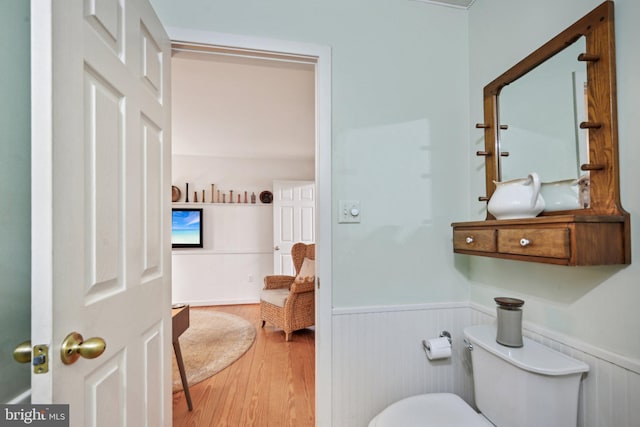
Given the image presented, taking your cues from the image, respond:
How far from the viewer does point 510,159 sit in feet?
4.15

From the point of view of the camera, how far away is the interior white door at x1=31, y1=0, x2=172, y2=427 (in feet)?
1.88

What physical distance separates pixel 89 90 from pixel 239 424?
191cm

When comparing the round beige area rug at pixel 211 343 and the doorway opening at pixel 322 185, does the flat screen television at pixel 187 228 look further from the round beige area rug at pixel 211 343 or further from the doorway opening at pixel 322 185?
the doorway opening at pixel 322 185

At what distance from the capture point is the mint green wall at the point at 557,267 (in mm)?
840

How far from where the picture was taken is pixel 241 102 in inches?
104

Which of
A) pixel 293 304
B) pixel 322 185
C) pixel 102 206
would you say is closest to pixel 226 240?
A: pixel 293 304

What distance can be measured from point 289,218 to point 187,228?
161cm

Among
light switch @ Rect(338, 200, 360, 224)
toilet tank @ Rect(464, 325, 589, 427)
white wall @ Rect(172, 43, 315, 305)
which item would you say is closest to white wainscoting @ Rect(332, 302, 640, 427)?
toilet tank @ Rect(464, 325, 589, 427)

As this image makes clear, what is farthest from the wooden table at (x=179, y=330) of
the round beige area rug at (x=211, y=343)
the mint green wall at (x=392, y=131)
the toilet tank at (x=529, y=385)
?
the toilet tank at (x=529, y=385)

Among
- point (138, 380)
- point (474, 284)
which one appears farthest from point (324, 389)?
point (474, 284)

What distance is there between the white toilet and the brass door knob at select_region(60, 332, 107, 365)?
1001mm

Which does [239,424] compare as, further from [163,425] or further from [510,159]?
[510,159]

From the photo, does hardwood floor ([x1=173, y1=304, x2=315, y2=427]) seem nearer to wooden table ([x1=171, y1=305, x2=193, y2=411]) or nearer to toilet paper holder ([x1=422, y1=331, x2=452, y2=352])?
wooden table ([x1=171, y1=305, x2=193, y2=411])

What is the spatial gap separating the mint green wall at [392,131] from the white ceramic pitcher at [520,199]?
0.40 metres
